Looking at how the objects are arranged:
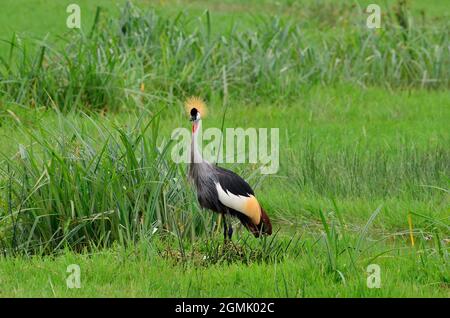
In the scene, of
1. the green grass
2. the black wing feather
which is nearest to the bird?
the black wing feather

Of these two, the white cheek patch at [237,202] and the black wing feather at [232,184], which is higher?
the black wing feather at [232,184]

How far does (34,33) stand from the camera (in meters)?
14.9

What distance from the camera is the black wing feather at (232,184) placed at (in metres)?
6.64

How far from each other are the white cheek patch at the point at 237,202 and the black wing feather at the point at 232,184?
0.9 inches

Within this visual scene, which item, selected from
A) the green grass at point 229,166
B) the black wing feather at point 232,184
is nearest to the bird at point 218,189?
the black wing feather at point 232,184

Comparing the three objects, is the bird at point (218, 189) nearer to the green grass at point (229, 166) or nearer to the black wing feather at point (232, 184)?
the black wing feather at point (232, 184)

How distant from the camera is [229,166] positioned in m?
8.10

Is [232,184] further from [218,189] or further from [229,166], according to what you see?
[229,166]

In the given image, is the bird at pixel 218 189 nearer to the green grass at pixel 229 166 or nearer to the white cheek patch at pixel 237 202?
the white cheek patch at pixel 237 202

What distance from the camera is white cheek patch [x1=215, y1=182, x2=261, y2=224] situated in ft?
21.7

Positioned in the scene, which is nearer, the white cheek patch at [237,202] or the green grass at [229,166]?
the green grass at [229,166]

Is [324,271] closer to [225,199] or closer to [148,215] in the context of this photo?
[225,199]

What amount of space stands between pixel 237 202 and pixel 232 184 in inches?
4.8

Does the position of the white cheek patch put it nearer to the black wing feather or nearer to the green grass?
the black wing feather
